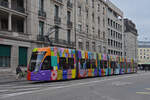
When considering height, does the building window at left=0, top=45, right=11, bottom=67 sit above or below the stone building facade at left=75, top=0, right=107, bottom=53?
below

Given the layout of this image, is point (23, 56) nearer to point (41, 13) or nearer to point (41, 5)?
point (41, 13)

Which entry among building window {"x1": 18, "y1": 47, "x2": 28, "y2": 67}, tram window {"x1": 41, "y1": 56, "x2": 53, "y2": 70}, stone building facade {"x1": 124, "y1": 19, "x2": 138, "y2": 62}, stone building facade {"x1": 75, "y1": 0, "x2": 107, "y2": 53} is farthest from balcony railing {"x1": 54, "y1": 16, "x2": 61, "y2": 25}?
stone building facade {"x1": 124, "y1": 19, "x2": 138, "y2": 62}

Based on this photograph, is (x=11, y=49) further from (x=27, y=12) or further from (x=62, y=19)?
(x=62, y=19)

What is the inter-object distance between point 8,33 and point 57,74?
10.3 m

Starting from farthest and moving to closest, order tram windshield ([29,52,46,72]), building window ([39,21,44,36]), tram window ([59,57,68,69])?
1. building window ([39,21,44,36])
2. tram window ([59,57,68,69])
3. tram windshield ([29,52,46,72])

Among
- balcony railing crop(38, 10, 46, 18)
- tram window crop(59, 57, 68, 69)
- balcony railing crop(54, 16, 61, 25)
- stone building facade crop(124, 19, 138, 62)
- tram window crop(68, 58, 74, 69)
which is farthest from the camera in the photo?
stone building facade crop(124, 19, 138, 62)

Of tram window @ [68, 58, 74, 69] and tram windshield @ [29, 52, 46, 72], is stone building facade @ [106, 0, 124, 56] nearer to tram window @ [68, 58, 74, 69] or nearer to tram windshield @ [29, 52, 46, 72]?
tram window @ [68, 58, 74, 69]

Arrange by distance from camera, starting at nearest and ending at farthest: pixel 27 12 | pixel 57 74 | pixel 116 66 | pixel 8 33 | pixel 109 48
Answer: pixel 57 74
pixel 8 33
pixel 27 12
pixel 116 66
pixel 109 48

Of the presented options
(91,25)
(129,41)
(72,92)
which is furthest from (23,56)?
(129,41)

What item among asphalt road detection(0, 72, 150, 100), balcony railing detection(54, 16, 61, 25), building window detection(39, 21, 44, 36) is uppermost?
balcony railing detection(54, 16, 61, 25)

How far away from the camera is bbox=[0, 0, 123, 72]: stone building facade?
27078mm

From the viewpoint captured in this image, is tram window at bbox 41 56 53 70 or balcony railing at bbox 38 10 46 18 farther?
balcony railing at bbox 38 10 46 18

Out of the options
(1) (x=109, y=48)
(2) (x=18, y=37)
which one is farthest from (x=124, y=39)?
(2) (x=18, y=37)

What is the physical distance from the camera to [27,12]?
29844 mm
